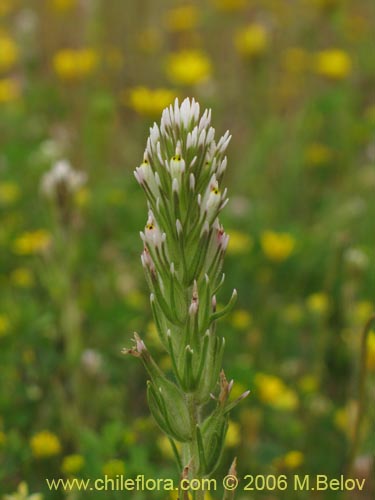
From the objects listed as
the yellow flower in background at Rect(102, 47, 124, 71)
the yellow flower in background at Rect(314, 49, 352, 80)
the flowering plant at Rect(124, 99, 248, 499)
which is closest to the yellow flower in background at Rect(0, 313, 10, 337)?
the flowering plant at Rect(124, 99, 248, 499)

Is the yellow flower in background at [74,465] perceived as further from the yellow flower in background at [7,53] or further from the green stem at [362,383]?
the yellow flower in background at [7,53]

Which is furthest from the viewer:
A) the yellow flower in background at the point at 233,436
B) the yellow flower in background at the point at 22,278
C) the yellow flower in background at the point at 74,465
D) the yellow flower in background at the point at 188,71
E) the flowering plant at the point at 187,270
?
the yellow flower in background at the point at 188,71

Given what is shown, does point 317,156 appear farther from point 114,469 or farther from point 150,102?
point 114,469

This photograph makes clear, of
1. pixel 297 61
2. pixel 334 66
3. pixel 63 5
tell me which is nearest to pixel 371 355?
pixel 334 66

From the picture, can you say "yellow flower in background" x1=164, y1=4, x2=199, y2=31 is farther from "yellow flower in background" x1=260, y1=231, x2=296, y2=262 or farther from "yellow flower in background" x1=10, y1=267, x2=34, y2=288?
"yellow flower in background" x1=10, y1=267, x2=34, y2=288

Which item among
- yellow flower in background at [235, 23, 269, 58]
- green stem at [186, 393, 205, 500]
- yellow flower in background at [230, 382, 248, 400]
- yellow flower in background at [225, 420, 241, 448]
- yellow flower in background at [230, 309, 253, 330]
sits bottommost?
green stem at [186, 393, 205, 500]

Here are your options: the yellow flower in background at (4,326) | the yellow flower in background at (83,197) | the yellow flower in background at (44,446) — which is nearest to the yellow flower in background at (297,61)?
the yellow flower in background at (83,197)

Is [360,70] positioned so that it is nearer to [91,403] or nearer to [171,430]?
[91,403]
